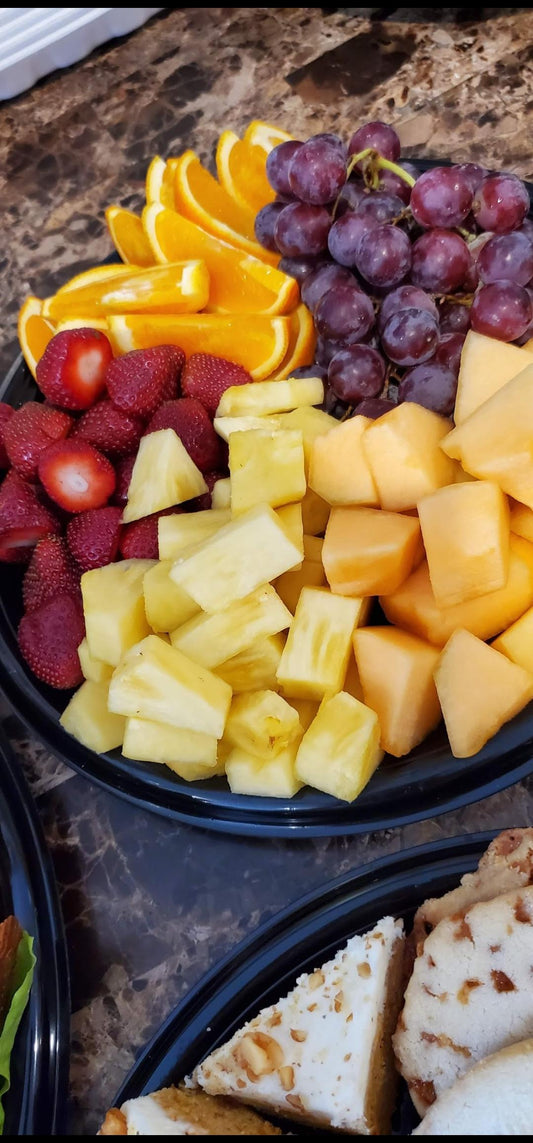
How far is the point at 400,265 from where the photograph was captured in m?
1.11

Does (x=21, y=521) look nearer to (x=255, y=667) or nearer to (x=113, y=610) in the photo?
(x=113, y=610)

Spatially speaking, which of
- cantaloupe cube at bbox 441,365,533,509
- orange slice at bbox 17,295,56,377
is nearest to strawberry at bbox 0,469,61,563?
orange slice at bbox 17,295,56,377

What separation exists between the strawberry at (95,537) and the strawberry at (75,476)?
2 cm

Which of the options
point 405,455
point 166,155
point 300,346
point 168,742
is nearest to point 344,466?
point 405,455

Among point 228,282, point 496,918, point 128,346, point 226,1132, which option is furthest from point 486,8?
point 226,1132

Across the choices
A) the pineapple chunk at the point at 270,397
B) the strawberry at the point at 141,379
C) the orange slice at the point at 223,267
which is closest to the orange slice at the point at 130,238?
the orange slice at the point at 223,267

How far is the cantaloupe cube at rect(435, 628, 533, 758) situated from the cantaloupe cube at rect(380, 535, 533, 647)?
1.6 inches

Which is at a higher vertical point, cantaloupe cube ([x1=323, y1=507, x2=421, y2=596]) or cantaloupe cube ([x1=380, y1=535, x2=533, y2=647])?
cantaloupe cube ([x1=323, y1=507, x2=421, y2=596])

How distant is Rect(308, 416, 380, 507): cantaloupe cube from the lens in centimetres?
105

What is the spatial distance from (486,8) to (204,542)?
4.44 ft

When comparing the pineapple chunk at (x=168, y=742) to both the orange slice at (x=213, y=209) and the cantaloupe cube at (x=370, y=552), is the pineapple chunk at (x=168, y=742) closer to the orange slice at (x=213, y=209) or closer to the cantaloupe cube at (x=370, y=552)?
the cantaloupe cube at (x=370, y=552)

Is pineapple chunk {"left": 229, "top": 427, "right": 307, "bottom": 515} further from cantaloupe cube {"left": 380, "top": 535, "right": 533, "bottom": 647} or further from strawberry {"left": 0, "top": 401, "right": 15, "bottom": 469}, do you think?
strawberry {"left": 0, "top": 401, "right": 15, "bottom": 469}

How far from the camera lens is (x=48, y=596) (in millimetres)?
1165

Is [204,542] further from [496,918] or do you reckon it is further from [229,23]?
[229,23]
